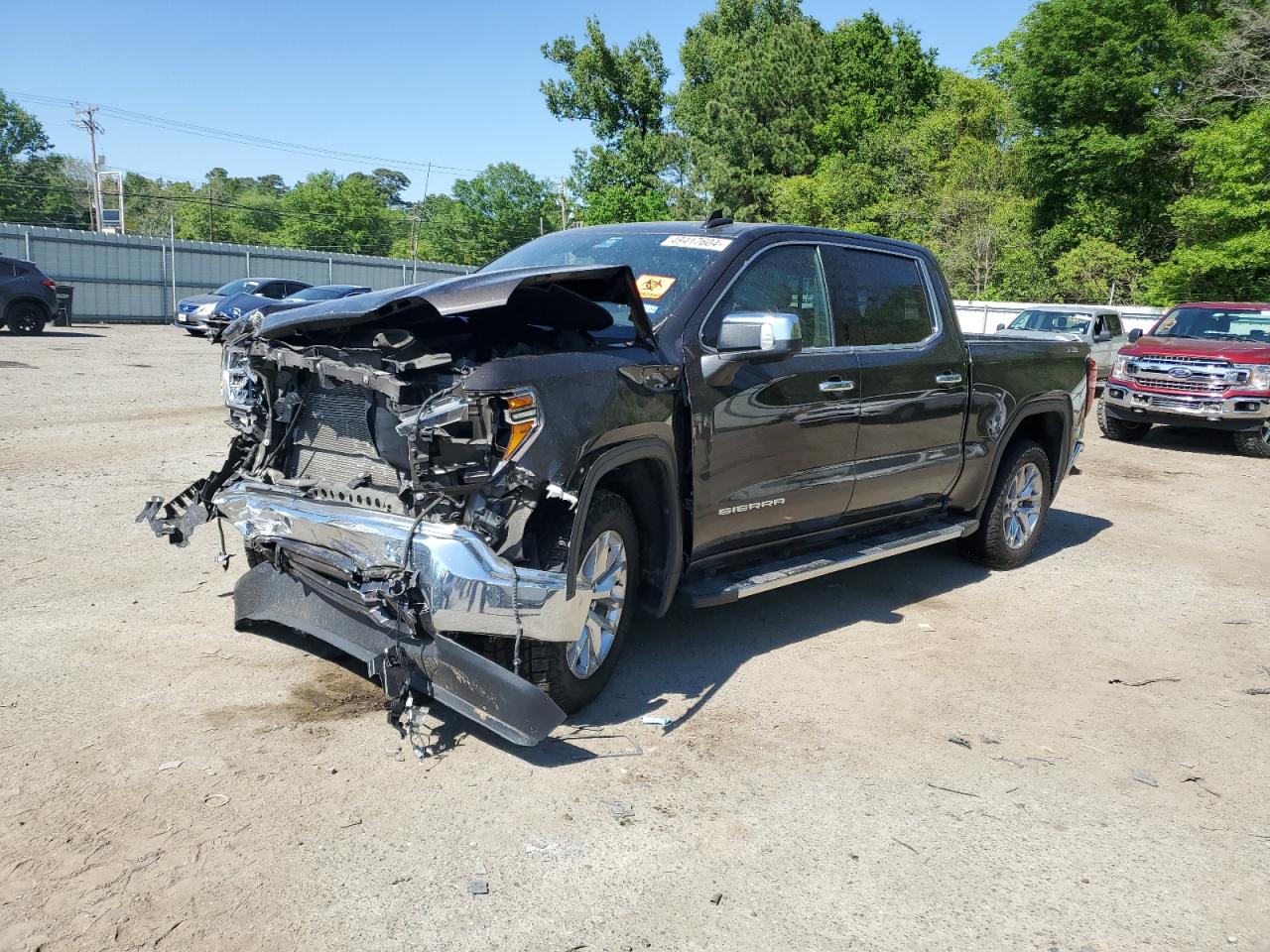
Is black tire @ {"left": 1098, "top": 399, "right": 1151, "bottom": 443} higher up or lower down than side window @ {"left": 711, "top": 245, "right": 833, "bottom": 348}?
lower down

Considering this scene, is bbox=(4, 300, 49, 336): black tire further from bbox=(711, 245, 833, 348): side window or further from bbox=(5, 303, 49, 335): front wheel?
bbox=(711, 245, 833, 348): side window

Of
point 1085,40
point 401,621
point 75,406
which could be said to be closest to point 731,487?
point 401,621

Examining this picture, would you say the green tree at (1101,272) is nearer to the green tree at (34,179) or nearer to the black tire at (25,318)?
the black tire at (25,318)

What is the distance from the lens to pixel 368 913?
2.86 m

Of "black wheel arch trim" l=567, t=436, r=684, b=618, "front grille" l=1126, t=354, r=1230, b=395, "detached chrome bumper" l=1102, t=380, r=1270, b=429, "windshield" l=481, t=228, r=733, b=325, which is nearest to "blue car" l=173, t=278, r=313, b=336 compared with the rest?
"detached chrome bumper" l=1102, t=380, r=1270, b=429

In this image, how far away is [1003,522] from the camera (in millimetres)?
6941

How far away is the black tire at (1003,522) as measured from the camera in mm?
6827

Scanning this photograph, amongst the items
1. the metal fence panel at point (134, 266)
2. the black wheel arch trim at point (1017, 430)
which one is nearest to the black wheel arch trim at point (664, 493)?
the black wheel arch trim at point (1017, 430)

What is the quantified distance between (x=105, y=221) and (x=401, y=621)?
206ft

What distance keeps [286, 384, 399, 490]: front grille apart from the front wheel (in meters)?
20.0

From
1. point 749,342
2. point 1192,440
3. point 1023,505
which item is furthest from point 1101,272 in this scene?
point 749,342

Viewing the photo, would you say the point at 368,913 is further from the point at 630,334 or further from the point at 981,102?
the point at 981,102

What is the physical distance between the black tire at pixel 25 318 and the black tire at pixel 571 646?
20.9 m

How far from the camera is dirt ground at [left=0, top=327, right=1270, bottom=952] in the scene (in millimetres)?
2926
